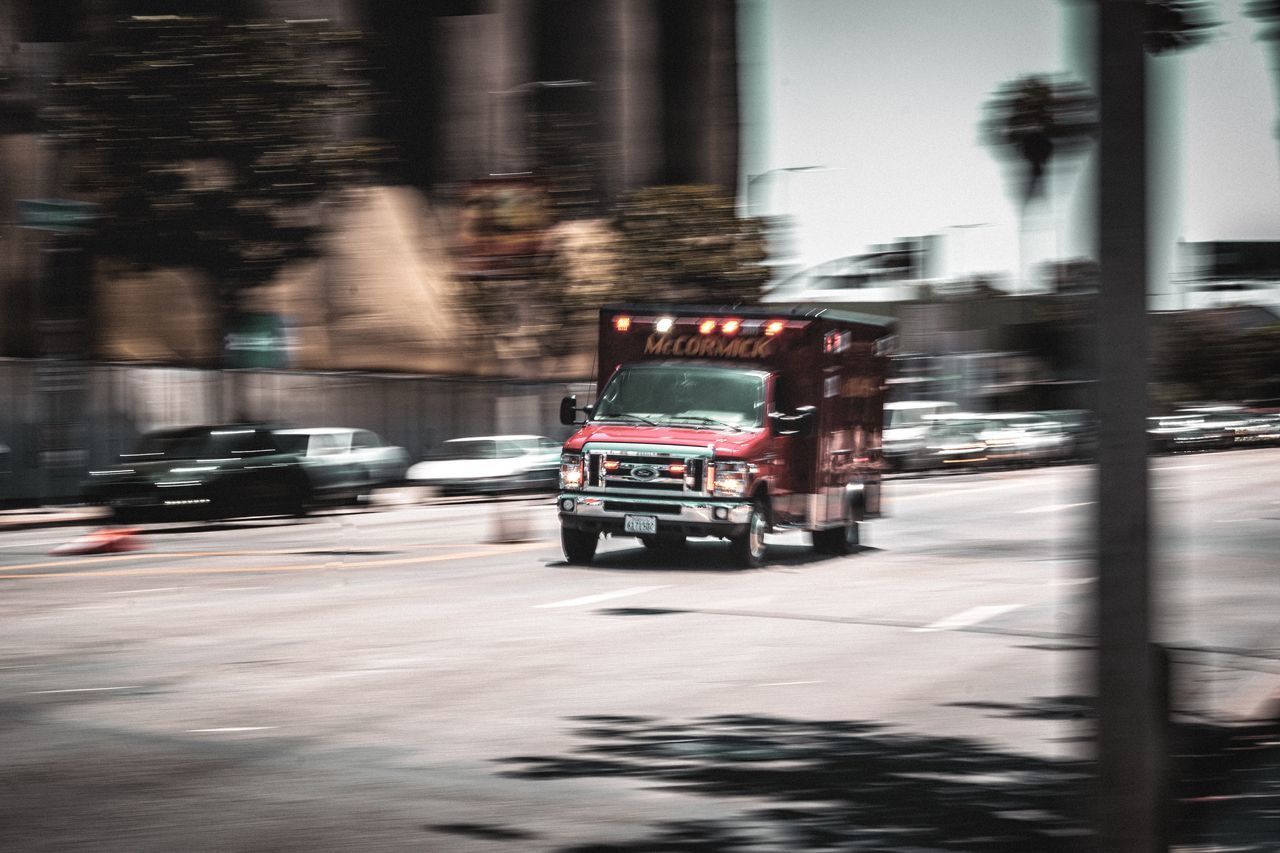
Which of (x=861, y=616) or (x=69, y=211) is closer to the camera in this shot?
(x=861, y=616)

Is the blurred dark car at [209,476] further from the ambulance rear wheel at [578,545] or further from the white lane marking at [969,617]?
the white lane marking at [969,617]

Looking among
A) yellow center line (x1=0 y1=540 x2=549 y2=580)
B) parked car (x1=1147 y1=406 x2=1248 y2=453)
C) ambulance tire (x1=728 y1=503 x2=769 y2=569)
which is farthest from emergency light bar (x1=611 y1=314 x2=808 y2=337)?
parked car (x1=1147 y1=406 x2=1248 y2=453)

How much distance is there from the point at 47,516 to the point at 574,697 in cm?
2443

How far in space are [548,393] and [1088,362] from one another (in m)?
51.7

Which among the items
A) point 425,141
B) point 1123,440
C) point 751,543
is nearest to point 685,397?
point 751,543

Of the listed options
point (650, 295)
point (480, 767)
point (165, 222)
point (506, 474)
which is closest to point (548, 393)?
point (650, 295)

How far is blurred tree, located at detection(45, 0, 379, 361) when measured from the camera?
35562mm

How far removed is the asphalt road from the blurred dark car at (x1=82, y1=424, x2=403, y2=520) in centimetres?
655

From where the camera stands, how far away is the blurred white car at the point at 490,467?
38.8 metres

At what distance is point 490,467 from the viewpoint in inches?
1527

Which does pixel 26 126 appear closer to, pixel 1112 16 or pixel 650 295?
pixel 650 295

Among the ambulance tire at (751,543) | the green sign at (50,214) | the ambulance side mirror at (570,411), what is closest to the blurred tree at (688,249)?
the green sign at (50,214)

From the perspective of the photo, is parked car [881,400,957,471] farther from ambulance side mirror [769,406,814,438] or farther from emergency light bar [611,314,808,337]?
ambulance side mirror [769,406,814,438]

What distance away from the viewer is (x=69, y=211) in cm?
2789
